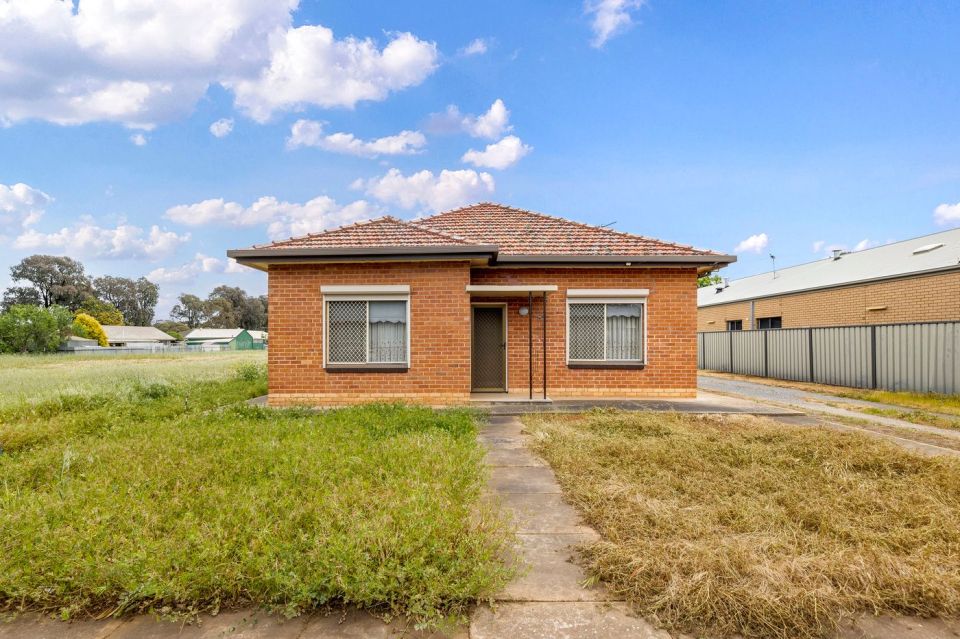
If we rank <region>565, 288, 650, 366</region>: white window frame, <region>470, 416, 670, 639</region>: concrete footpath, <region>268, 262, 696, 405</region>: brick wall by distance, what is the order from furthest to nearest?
<region>565, 288, 650, 366</region>: white window frame
<region>268, 262, 696, 405</region>: brick wall
<region>470, 416, 670, 639</region>: concrete footpath

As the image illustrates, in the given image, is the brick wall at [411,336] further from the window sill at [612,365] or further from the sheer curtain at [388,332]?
the window sill at [612,365]

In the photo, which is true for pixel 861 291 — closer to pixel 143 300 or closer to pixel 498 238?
pixel 498 238

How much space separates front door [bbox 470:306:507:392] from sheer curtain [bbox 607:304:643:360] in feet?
8.31

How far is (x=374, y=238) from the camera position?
10188mm

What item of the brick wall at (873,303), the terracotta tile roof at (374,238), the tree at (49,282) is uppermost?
the tree at (49,282)

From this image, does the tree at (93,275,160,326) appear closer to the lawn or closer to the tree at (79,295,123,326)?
the tree at (79,295,123,326)

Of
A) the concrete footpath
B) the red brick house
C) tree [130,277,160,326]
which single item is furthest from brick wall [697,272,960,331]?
tree [130,277,160,326]

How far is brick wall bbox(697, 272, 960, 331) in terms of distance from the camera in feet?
45.7

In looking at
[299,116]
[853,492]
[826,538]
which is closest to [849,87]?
[853,492]

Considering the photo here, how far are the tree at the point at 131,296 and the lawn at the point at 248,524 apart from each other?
97.6m

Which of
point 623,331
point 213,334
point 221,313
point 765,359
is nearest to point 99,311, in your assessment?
point 213,334

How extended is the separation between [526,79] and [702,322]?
1912cm

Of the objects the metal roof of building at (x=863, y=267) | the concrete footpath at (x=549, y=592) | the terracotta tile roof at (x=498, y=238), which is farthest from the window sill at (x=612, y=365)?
the metal roof of building at (x=863, y=267)

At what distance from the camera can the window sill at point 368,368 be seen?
9883 millimetres
